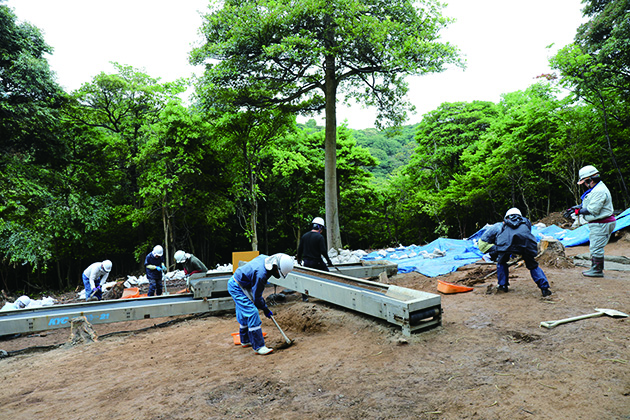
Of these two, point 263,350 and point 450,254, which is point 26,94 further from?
point 450,254

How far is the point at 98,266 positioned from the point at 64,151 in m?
7.13

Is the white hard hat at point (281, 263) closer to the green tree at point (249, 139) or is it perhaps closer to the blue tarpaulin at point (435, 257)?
the blue tarpaulin at point (435, 257)

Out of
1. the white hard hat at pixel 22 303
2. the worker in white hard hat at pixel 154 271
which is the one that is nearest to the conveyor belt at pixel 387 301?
the worker in white hard hat at pixel 154 271

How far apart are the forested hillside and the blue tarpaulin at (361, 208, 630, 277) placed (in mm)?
3557

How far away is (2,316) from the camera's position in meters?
5.16

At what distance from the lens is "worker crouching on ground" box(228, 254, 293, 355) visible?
4.10 metres

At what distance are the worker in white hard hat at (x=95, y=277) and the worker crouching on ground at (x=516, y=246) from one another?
27.8 ft

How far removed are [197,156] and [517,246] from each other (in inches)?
440

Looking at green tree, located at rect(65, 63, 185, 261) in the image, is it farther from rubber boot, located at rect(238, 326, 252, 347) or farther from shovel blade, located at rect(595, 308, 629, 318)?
shovel blade, located at rect(595, 308, 629, 318)

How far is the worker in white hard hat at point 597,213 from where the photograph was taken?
5082 millimetres

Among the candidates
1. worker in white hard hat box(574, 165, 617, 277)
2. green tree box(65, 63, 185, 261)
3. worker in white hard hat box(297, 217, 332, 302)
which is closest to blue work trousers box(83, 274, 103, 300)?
green tree box(65, 63, 185, 261)

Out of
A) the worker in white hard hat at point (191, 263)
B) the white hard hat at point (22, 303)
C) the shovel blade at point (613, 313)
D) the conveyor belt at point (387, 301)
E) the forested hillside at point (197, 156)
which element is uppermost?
the forested hillside at point (197, 156)

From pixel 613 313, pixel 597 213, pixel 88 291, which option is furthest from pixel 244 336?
pixel 88 291

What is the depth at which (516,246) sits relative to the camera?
4.88 meters
